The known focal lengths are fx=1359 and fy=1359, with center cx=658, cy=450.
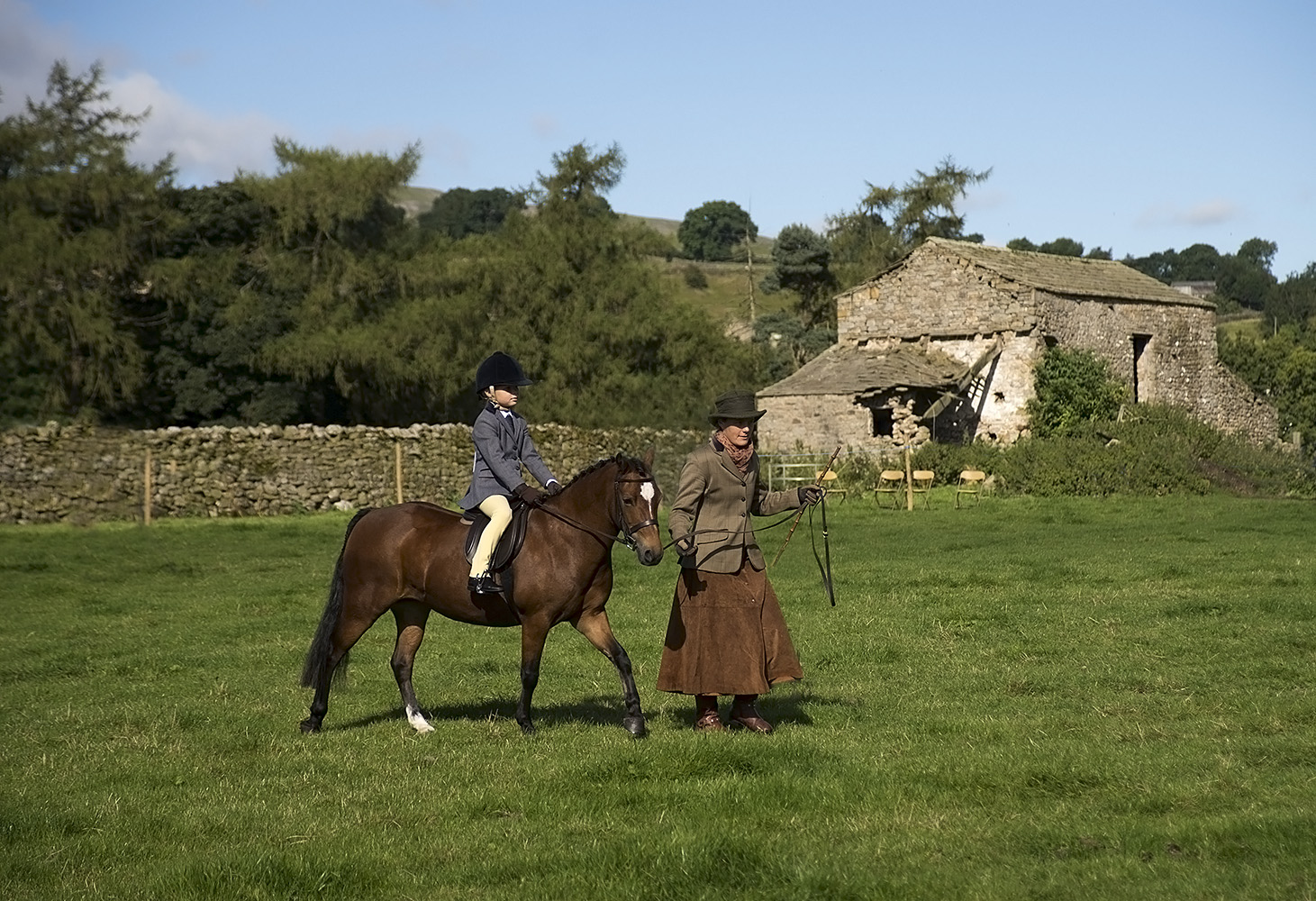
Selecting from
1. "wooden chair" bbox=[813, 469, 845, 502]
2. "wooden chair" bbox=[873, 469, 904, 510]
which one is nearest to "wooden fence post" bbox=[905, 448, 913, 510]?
"wooden chair" bbox=[873, 469, 904, 510]

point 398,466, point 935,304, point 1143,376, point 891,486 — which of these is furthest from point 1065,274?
point 398,466

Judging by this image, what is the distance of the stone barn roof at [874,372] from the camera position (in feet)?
122

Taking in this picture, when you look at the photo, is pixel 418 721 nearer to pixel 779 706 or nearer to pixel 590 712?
pixel 590 712

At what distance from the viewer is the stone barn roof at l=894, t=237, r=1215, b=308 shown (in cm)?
3953

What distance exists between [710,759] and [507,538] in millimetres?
2393

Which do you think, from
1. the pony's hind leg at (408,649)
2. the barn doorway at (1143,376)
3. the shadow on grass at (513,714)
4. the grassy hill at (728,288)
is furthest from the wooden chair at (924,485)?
the grassy hill at (728,288)

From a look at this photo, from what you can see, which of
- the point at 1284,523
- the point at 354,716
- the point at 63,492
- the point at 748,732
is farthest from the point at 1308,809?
the point at 63,492

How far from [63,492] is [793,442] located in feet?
62.5

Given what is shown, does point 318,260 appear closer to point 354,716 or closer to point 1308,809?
point 354,716

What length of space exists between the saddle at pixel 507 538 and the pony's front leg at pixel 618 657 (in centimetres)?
64

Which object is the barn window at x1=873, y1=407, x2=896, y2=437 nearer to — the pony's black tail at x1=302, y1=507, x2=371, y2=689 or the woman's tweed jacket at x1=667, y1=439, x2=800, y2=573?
the pony's black tail at x1=302, y1=507, x2=371, y2=689

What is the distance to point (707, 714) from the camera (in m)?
9.09

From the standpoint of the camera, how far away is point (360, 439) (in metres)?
31.9

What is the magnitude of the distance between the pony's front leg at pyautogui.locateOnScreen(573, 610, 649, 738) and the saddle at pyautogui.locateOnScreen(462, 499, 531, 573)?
64 centimetres
